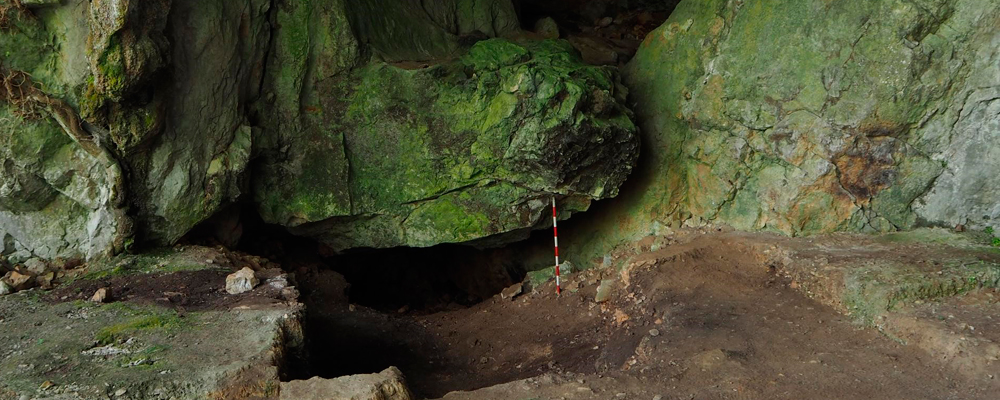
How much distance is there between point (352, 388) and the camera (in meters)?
4.18

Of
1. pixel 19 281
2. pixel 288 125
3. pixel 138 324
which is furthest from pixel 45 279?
pixel 288 125

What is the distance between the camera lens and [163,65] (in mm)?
5816

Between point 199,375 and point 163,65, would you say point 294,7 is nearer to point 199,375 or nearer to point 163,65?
point 163,65

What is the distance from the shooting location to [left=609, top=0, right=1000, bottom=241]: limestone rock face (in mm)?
6094

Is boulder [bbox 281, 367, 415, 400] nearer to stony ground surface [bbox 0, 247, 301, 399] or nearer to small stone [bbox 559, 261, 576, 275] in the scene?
stony ground surface [bbox 0, 247, 301, 399]

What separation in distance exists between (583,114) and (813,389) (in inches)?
129

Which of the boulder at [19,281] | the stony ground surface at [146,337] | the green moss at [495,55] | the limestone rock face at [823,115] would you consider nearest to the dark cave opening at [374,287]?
the stony ground surface at [146,337]

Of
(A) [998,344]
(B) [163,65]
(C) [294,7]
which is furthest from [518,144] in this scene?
(A) [998,344]

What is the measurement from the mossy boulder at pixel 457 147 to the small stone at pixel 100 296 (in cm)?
217

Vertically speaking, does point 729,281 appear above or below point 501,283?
above

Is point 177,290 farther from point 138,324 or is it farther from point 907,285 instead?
point 907,285

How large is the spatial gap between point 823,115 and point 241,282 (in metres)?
5.45

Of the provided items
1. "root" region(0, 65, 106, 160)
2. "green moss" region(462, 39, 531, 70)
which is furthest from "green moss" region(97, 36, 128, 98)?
"green moss" region(462, 39, 531, 70)

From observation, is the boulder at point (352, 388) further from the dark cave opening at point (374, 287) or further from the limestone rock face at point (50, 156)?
the limestone rock face at point (50, 156)
